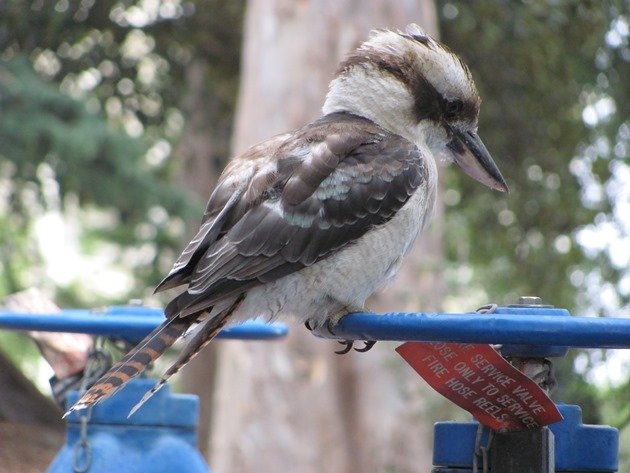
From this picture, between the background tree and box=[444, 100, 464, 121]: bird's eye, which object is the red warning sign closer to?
box=[444, 100, 464, 121]: bird's eye

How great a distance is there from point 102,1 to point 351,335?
6.09 m

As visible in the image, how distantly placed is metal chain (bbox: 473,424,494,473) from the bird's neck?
1269mm

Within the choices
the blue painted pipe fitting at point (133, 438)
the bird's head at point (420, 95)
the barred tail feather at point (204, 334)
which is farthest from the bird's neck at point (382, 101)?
the blue painted pipe fitting at point (133, 438)

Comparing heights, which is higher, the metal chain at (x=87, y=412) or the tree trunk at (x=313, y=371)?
the tree trunk at (x=313, y=371)

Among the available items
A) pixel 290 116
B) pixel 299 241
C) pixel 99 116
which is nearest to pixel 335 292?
pixel 299 241

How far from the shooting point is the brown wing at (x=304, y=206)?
104 inches

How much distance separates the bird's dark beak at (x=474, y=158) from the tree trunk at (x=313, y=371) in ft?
11.5

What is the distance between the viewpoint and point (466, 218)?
28.1 ft

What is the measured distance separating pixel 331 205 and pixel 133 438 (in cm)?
76

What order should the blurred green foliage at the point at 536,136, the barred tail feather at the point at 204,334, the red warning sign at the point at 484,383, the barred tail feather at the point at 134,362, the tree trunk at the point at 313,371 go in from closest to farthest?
the red warning sign at the point at 484,383
the barred tail feather at the point at 134,362
the barred tail feather at the point at 204,334
the tree trunk at the point at 313,371
the blurred green foliage at the point at 536,136

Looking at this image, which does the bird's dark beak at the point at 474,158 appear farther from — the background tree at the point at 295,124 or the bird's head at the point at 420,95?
the background tree at the point at 295,124

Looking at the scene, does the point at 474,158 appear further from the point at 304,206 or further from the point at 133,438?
the point at 133,438

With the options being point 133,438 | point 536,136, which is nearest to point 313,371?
point 536,136

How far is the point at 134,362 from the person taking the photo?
227 cm
